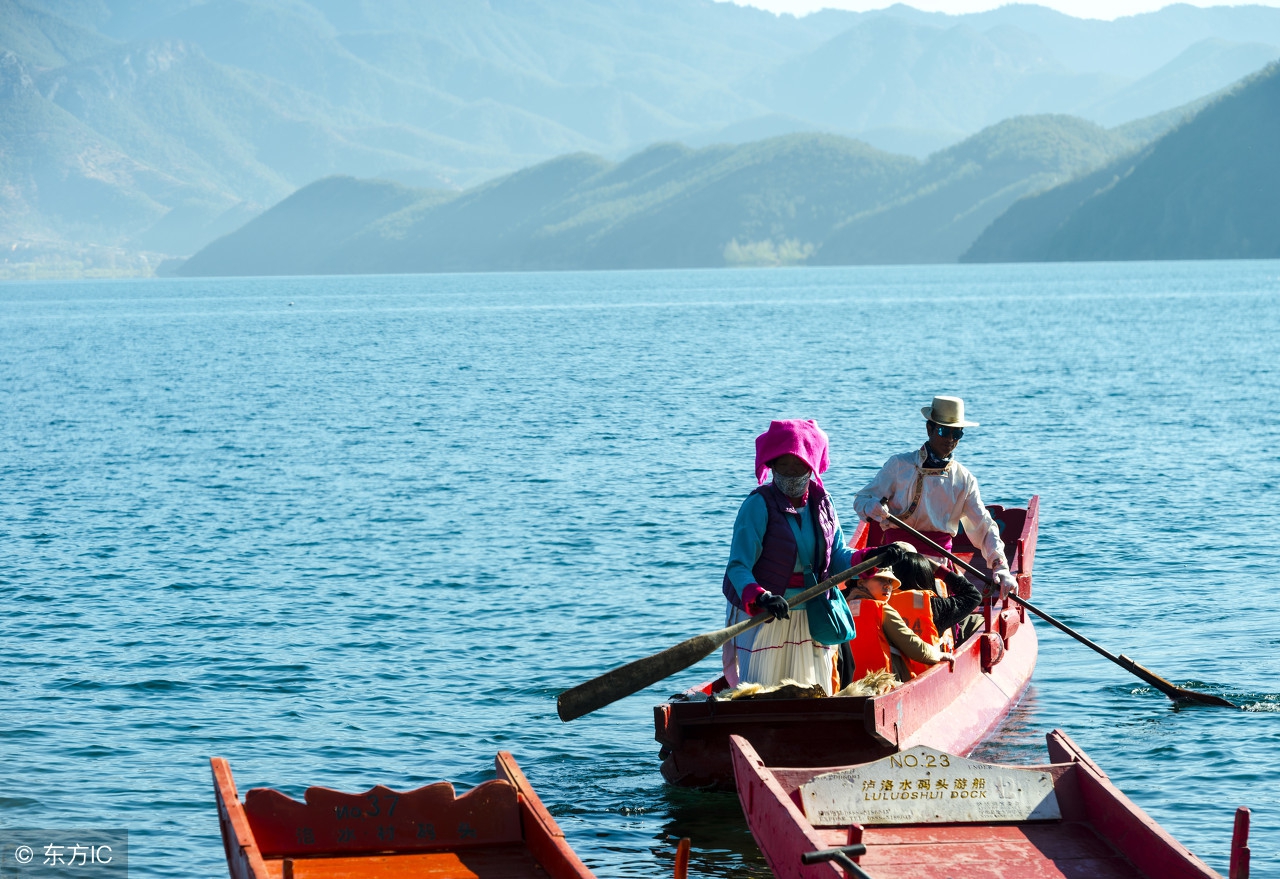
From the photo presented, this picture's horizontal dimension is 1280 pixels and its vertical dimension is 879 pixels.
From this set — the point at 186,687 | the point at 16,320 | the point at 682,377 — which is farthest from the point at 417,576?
the point at 16,320

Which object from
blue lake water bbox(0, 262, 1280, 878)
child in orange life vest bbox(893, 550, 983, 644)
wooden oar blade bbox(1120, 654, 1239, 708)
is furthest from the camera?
wooden oar blade bbox(1120, 654, 1239, 708)

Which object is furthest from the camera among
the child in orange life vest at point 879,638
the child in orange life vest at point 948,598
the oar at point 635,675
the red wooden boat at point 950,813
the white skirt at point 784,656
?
the child in orange life vest at point 948,598

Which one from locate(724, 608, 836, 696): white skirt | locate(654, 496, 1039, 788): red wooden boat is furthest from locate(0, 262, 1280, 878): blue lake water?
locate(724, 608, 836, 696): white skirt

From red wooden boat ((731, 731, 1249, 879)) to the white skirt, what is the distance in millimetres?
1302

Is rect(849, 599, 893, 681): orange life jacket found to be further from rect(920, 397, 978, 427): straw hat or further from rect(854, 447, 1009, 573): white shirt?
rect(920, 397, 978, 427): straw hat

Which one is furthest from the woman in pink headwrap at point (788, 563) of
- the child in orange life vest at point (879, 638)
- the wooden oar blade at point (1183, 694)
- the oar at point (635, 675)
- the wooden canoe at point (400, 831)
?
the wooden oar blade at point (1183, 694)

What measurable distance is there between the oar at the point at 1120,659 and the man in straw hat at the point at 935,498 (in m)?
0.17

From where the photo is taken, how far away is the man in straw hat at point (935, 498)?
Result: 13.1 m

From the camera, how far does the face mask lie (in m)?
10.6

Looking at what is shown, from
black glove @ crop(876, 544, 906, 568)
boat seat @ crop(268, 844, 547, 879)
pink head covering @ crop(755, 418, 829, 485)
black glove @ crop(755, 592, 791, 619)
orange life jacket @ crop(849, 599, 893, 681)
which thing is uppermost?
pink head covering @ crop(755, 418, 829, 485)

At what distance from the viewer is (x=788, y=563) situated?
10.8 meters

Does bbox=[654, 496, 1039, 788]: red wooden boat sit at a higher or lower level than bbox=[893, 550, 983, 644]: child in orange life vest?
lower

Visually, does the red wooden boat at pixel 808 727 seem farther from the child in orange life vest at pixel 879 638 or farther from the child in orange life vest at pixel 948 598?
the child in orange life vest at pixel 948 598

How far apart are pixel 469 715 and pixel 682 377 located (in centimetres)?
4501
